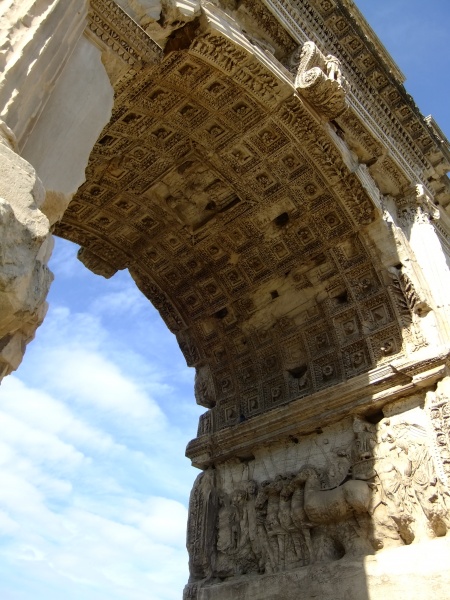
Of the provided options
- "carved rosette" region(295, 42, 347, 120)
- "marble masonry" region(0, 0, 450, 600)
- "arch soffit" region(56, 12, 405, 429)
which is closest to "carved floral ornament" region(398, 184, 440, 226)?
"marble masonry" region(0, 0, 450, 600)

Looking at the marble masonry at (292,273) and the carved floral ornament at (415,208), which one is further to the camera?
the carved floral ornament at (415,208)

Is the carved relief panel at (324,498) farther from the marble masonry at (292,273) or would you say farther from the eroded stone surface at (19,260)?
the eroded stone surface at (19,260)

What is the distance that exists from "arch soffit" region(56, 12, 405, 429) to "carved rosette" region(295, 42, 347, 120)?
0.49 ft

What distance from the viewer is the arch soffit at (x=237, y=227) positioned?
6.89 metres

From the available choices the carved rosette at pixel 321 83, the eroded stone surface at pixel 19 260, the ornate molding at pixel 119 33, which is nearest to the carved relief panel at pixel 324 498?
the carved rosette at pixel 321 83

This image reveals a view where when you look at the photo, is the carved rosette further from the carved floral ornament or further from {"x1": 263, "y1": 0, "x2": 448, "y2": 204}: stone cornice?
the carved floral ornament

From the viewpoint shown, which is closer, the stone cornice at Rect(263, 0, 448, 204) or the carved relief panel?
the carved relief panel

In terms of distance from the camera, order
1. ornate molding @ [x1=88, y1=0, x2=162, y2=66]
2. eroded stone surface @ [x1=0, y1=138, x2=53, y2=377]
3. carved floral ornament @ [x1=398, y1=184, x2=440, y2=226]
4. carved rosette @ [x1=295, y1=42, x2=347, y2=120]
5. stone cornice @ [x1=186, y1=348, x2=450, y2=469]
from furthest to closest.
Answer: carved floral ornament @ [x1=398, y1=184, x2=440, y2=226], stone cornice @ [x1=186, y1=348, x2=450, y2=469], carved rosette @ [x1=295, y1=42, x2=347, y2=120], ornate molding @ [x1=88, y1=0, x2=162, y2=66], eroded stone surface @ [x1=0, y1=138, x2=53, y2=377]

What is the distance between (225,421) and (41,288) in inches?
259

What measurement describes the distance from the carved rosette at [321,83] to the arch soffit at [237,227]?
0.15 metres

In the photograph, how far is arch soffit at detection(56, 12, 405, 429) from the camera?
6.89 meters

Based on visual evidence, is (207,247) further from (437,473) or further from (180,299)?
(437,473)

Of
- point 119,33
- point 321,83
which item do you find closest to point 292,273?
point 321,83

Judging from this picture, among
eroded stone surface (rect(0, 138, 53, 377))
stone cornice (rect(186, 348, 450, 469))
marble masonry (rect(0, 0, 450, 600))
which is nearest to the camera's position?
eroded stone surface (rect(0, 138, 53, 377))
